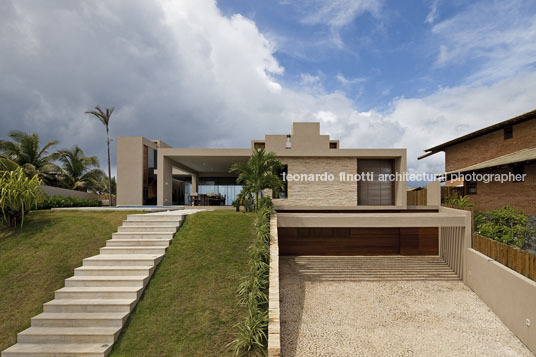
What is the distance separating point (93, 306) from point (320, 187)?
12800mm

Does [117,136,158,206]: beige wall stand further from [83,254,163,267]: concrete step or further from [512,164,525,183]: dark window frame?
[512,164,525,183]: dark window frame

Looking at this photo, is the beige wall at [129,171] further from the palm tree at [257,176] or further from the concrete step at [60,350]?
the concrete step at [60,350]

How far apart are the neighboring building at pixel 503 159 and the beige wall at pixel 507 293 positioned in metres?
8.57

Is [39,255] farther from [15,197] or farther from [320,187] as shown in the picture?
[320,187]

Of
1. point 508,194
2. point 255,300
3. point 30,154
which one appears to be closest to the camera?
point 255,300

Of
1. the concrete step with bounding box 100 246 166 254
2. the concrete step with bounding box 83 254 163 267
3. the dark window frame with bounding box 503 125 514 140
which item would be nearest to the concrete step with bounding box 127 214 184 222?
the concrete step with bounding box 100 246 166 254

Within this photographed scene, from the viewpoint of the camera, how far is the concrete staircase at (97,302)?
5074 millimetres

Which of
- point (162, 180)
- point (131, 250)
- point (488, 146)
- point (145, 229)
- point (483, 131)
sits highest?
point (483, 131)

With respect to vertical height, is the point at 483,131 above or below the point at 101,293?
above

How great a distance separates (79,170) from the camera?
2419cm

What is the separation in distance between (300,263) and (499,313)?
26.5ft

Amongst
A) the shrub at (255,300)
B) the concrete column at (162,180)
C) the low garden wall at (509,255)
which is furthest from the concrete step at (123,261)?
the low garden wall at (509,255)

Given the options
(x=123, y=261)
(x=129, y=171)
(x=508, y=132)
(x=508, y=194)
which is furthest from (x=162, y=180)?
(x=508, y=132)

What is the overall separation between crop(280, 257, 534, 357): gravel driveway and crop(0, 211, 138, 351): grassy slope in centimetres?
647
